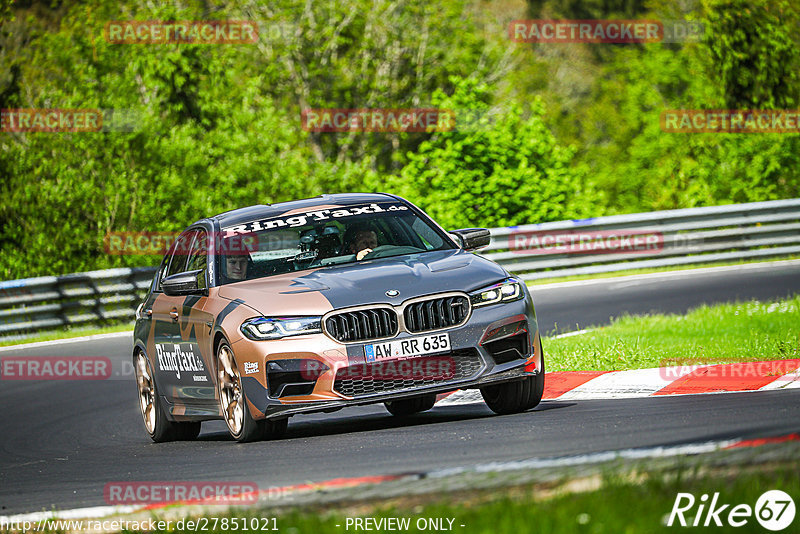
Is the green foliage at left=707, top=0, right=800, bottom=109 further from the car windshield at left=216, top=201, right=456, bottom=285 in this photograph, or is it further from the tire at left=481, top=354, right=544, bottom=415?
the tire at left=481, top=354, right=544, bottom=415

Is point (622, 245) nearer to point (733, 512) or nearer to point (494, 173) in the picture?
point (494, 173)

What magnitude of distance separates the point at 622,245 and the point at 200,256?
12.5 meters

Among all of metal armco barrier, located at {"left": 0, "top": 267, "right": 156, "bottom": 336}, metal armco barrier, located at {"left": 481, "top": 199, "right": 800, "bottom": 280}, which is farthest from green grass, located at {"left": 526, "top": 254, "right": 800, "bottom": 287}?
metal armco barrier, located at {"left": 0, "top": 267, "right": 156, "bottom": 336}

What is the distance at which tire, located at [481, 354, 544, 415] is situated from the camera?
8461 mm

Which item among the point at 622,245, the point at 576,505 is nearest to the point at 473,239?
the point at 576,505

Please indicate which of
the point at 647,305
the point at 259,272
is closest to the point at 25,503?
the point at 259,272

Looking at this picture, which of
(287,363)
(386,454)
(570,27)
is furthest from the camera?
(570,27)

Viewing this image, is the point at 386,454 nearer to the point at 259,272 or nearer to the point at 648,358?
the point at 259,272

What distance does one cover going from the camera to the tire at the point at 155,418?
9.77 meters

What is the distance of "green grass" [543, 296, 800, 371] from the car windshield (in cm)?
209

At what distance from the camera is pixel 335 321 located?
7801 millimetres

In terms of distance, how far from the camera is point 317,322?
780cm

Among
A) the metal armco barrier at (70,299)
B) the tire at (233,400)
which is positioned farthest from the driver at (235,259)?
the metal armco barrier at (70,299)

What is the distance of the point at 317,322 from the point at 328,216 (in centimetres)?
169
